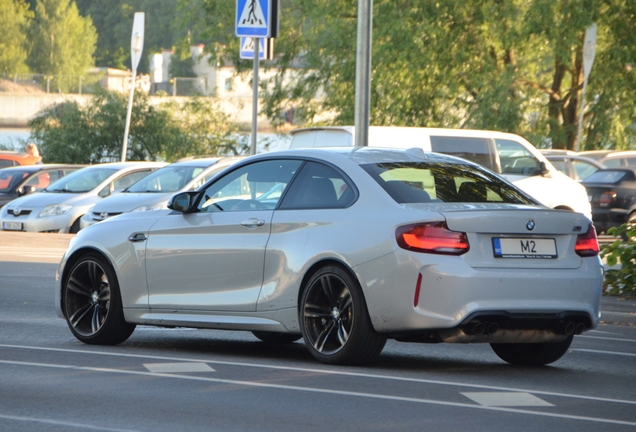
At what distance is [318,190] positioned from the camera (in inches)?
337

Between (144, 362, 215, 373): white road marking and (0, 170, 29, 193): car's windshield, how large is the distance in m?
20.1

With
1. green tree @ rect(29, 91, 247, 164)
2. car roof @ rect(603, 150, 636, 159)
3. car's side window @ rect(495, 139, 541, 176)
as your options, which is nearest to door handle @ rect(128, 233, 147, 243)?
car's side window @ rect(495, 139, 541, 176)

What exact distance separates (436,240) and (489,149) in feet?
44.4

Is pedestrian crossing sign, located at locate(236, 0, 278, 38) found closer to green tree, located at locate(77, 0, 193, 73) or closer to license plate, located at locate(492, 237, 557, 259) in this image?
license plate, located at locate(492, 237, 557, 259)

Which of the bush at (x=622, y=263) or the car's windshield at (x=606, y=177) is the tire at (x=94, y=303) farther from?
the car's windshield at (x=606, y=177)

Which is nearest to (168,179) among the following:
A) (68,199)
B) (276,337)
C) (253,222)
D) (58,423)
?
(68,199)

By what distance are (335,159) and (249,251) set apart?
2.77 feet

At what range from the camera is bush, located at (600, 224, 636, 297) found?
14.3m

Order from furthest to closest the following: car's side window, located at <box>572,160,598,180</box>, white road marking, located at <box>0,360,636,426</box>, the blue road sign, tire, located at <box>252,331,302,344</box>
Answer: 1. car's side window, located at <box>572,160,598,180</box>
2. the blue road sign
3. tire, located at <box>252,331,302,344</box>
4. white road marking, located at <box>0,360,636,426</box>

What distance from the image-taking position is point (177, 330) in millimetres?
11062

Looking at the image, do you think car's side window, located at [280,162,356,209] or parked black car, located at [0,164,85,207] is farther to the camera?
parked black car, located at [0,164,85,207]

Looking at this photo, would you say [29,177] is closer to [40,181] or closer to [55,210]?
[40,181]

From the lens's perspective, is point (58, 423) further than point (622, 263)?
No

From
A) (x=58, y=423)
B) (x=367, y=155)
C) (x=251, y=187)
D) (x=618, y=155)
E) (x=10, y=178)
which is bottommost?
(x=10, y=178)
